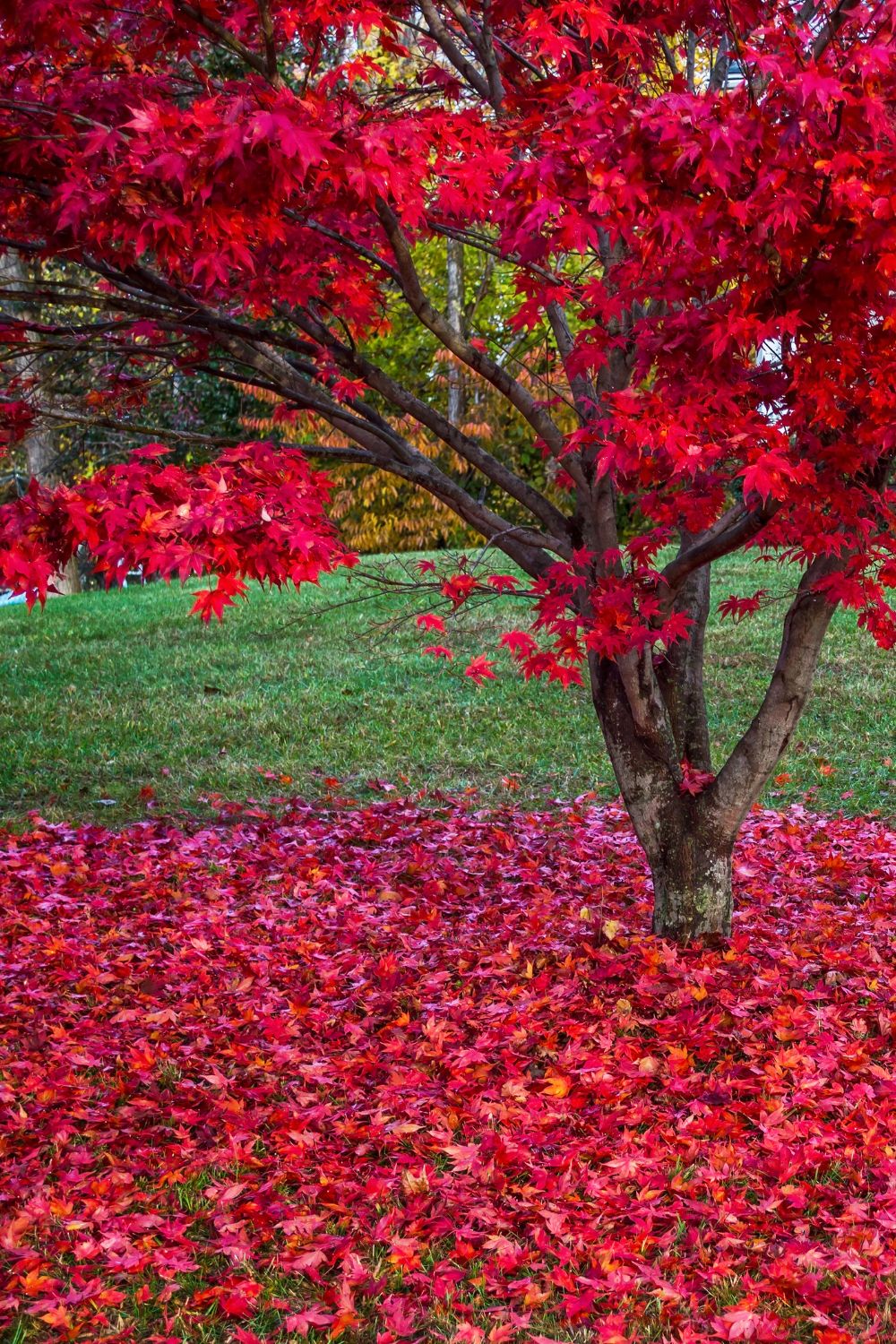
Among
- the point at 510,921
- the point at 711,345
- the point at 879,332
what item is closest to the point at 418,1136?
the point at 510,921

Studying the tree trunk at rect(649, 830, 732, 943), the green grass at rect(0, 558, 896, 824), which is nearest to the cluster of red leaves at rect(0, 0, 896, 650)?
the tree trunk at rect(649, 830, 732, 943)

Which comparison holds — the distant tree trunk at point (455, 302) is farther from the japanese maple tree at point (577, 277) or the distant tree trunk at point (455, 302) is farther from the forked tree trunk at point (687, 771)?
the forked tree trunk at point (687, 771)

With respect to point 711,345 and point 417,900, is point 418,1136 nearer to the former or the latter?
point 417,900

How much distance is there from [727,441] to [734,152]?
76 cm

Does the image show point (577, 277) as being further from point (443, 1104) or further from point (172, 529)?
point (443, 1104)

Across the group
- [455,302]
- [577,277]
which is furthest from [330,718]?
[455,302]

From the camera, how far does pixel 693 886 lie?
488cm

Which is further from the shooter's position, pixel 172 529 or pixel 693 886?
pixel 693 886

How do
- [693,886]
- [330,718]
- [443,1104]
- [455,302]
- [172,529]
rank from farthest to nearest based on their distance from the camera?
1. [455,302]
2. [330,718]
3. [693,886]
4. [443,1104]
5. [172,529]

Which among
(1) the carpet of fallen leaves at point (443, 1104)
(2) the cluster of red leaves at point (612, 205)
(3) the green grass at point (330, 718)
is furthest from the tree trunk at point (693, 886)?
(3) the green grass at point (330, 718)

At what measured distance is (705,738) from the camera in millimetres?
5148

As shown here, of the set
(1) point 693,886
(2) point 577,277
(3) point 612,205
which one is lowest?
(1) point 693,886

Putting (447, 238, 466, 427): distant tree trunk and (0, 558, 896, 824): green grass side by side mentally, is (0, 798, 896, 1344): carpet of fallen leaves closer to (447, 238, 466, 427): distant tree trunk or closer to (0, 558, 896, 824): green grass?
(0, 558, 896, 824): green grass

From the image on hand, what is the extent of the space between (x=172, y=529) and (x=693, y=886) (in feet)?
8.55
